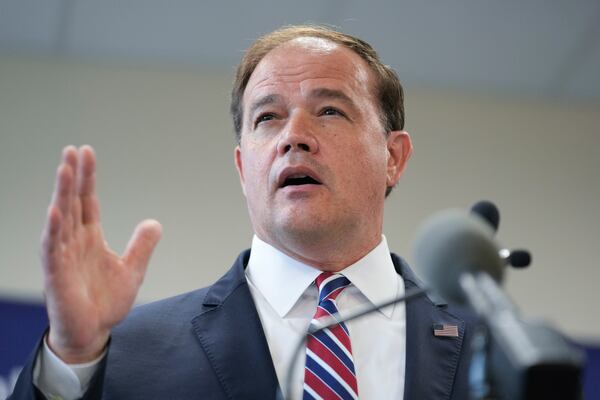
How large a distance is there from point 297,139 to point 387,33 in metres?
2.40

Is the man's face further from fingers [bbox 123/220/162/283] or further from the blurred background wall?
the blurred background wall

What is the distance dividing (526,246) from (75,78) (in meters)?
2.47

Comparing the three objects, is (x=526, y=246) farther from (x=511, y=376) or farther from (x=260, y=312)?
(x=511, y=376)

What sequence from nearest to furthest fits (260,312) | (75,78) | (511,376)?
(511,376)
(260,312)
(75,78)

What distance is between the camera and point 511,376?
949 millimetres

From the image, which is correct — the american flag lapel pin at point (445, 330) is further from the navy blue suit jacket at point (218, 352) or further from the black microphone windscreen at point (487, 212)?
the black microphone windscreen at point (487, 212)

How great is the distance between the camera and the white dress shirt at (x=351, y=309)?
188cm

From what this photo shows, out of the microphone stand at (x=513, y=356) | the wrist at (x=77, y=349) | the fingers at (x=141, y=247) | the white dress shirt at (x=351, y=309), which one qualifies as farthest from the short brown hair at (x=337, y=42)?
the microphone stand at (x=513, y=356)

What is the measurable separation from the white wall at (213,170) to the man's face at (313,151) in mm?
2244

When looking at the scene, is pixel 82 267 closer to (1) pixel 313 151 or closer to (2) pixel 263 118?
(1) pixel 313 151

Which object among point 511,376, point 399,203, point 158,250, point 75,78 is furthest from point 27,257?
point 511,376

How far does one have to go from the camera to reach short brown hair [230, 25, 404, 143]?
2402 mm

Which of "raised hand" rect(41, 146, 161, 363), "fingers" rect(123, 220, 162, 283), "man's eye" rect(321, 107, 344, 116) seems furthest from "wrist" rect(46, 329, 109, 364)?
"man's eye" rect(321, 107, 344, 116)

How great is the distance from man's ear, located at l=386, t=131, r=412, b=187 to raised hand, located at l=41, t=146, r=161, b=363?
963 millimetres
